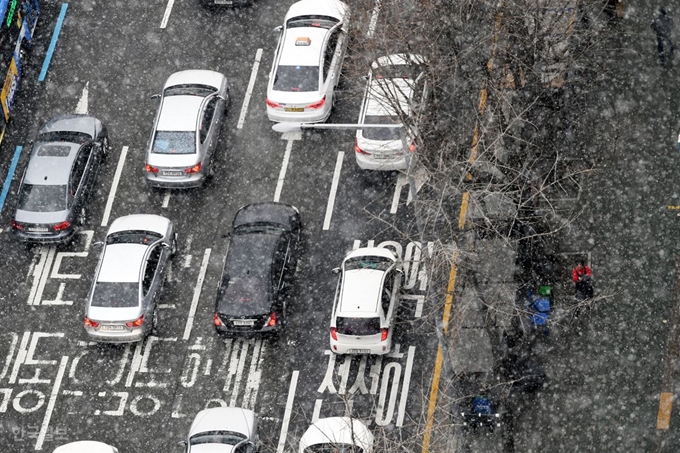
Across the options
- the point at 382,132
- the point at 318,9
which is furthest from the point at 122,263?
the point at 318,9

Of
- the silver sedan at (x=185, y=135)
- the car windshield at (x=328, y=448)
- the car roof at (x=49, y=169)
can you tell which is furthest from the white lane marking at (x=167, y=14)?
the car windshield at (x=328, y=448)

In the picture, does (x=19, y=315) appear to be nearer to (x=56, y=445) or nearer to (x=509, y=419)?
(x=56, y=445)

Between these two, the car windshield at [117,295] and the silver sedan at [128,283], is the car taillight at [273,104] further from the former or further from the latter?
the car windshield at [117,295]

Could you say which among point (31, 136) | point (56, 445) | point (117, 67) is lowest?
point (56, 445)

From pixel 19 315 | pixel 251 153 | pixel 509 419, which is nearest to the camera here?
pixel 509 419

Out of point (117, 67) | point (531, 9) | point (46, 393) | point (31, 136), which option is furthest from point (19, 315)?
point (531, 9)

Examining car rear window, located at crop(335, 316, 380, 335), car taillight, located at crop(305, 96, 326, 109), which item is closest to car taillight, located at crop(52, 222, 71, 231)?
car taillight, located at crop(305, 96, 326, 109)

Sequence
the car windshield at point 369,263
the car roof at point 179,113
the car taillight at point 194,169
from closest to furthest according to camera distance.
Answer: the car windshield at point 369,263 < the car taillight at point 194,169 < the car roof at point 179,113
